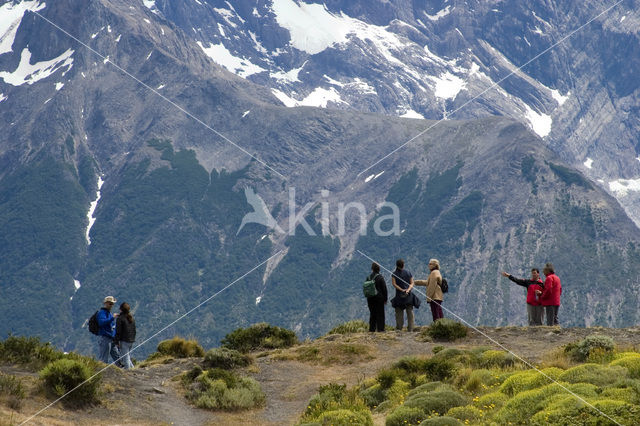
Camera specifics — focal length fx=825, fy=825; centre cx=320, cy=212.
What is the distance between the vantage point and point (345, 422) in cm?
1883

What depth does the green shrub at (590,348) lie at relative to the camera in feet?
75.5

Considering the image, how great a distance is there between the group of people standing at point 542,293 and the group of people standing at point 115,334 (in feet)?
44.8

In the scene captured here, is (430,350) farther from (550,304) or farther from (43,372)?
(43,372)

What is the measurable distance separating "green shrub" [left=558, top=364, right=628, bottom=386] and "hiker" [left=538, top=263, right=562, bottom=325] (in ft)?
33.7

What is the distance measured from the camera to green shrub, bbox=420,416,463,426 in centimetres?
1741

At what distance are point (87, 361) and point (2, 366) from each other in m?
2.20

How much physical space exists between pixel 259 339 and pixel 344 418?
13728 mm

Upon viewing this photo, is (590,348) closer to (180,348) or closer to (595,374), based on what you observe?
(595,374)

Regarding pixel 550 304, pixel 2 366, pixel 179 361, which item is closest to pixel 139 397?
pixel 2 366

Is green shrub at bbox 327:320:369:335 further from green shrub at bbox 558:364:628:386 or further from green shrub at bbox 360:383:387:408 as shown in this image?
green shrub at bbox 558:364:628:386

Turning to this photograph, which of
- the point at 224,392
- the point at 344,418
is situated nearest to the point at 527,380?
the point at 344,418

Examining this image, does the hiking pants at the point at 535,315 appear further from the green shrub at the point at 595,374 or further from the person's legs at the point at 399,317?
the green shrub at the point at 595,374

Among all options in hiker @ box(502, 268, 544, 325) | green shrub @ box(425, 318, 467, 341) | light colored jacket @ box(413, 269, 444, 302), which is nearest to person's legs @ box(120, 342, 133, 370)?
green shrub @ box(425, 318, 467, 341)

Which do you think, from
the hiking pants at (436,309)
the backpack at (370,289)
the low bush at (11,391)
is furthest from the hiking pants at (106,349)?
the hiking pants at (436,309)
